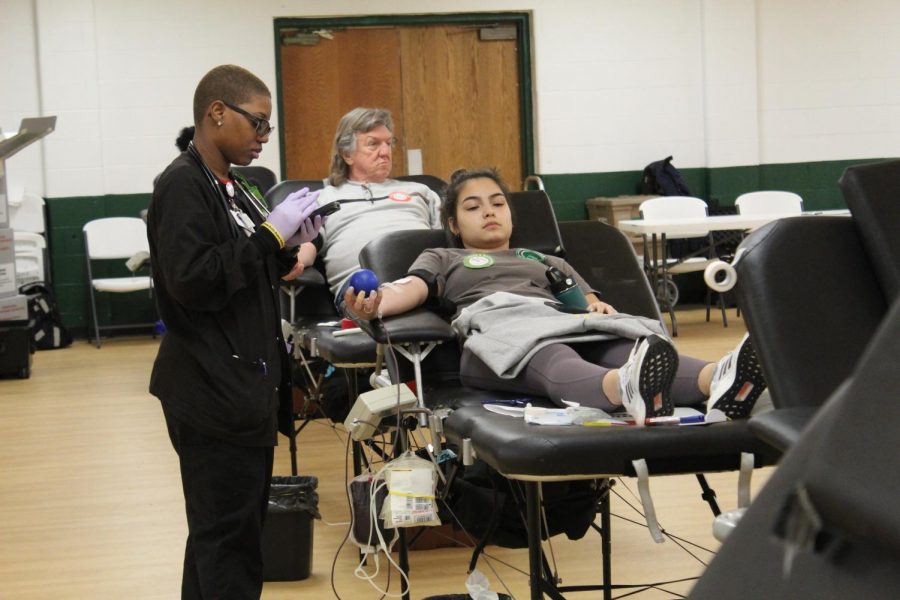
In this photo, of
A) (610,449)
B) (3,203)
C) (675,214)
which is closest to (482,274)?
(610,449)

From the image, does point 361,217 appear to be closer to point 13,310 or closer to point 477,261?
point 477,261

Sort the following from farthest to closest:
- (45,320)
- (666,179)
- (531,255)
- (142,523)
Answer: (666,179)
(45,320)
(142,523)
(531,255)

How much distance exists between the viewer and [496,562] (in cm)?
317

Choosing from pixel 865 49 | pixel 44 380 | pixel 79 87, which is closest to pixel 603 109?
pixel 865 49

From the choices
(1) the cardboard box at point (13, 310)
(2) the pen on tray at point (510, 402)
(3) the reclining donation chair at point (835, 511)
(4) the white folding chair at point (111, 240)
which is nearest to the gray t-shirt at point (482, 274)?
(2) the pen on tray at point (510, 402)

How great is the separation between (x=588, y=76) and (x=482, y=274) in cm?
619

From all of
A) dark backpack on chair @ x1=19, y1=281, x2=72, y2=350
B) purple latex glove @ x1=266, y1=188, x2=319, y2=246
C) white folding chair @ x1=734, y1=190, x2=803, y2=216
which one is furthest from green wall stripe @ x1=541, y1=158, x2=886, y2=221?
purple latex glove @ x1=266, y1=188, x2=319, y2=246

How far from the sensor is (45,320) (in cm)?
834

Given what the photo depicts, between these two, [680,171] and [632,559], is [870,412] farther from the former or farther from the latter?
[680,171]

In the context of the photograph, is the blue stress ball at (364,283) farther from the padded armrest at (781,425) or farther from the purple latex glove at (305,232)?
the padded armrest at (781,425)

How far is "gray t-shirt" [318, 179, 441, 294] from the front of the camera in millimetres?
4336

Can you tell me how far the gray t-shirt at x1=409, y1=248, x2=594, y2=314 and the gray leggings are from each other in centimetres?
27

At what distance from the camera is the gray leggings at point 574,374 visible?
2.54 metres

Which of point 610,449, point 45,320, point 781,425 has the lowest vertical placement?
point 45,320
